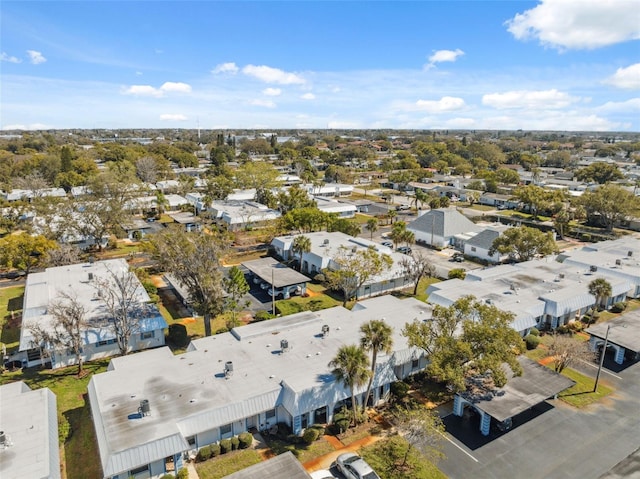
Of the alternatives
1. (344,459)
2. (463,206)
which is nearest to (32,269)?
(344,459)

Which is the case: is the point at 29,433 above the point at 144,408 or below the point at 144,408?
below

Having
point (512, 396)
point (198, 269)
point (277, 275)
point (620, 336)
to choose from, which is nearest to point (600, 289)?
point (620, 336)

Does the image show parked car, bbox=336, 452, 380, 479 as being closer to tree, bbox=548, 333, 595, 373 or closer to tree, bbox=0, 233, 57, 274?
tree, bbox=548, 333, 595, 373

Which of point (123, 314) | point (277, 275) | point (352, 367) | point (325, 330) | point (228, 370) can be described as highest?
point (352, 367)

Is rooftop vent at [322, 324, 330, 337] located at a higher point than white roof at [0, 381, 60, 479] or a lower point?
higher

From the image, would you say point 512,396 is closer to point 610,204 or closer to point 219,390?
point 219,390

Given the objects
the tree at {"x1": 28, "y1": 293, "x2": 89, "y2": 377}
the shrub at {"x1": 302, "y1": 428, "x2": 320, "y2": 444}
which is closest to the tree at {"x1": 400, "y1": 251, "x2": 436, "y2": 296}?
the shrub at {"x1": 302, "y1": 428, "x2": 320, "y2": 444}

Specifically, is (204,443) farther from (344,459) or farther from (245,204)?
(245,204)
